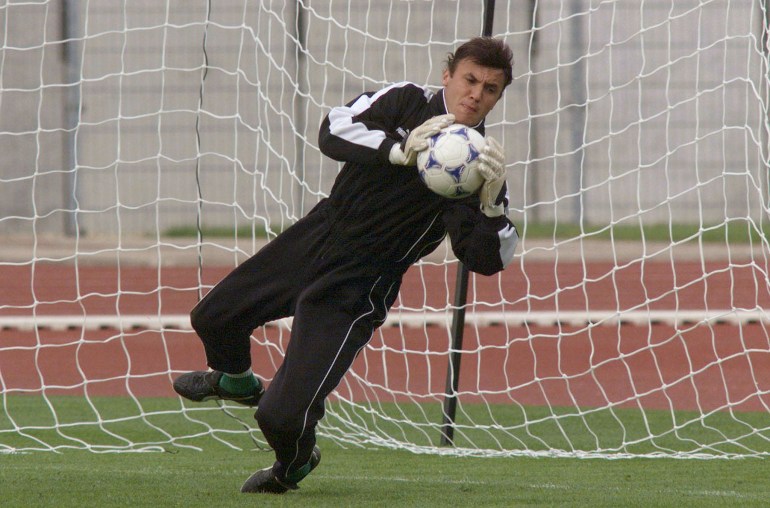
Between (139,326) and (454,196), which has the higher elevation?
(454,196)

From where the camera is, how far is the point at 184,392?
16.6ft

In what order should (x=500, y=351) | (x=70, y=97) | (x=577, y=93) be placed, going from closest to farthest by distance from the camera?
1. (x=500, y=351)
2. (x=577, y=93)
3. (x=70, y=97)

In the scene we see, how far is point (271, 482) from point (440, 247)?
1048cm

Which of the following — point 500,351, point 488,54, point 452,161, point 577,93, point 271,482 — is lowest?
point 500,351

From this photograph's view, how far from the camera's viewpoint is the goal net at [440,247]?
265 inches

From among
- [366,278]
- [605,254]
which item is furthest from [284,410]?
[605,254]

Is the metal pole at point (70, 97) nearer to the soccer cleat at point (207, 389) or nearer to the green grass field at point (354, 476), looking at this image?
the green grass field at point (354, 476)

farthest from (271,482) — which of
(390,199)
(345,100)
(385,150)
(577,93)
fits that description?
(577,93)

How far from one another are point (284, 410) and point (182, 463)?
4.22 ft

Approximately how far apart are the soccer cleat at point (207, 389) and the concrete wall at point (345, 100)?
4.75m

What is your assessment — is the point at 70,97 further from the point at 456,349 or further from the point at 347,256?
the point at 347,256

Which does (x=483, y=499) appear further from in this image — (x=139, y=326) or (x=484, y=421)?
(x=139, y=326)

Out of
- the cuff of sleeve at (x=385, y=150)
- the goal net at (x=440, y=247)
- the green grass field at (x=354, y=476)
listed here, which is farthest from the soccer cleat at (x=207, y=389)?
the cuff of sleeve at (x=385, y=150)

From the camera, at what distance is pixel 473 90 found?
4.33 meters
